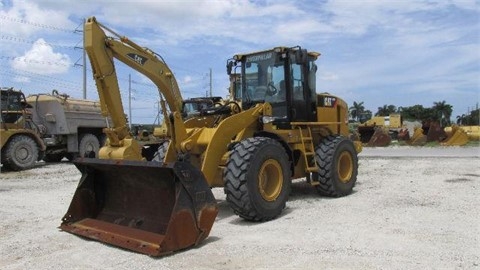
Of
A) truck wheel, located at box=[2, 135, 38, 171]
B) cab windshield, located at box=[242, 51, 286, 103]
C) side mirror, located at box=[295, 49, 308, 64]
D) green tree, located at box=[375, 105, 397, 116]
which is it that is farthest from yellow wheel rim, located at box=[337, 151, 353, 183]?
green tree, located at box=[375, 105, 397, 116]

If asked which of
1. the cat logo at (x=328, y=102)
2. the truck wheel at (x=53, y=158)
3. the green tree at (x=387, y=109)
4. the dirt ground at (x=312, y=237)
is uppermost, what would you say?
the green tree at (x=387, y=109)

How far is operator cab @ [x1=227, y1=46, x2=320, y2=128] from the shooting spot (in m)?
8.73

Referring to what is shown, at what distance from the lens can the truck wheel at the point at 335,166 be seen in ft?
28.7

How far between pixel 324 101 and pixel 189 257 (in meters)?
5.49

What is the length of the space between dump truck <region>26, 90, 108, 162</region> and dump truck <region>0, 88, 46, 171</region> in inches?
44.7

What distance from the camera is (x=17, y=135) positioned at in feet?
53.7

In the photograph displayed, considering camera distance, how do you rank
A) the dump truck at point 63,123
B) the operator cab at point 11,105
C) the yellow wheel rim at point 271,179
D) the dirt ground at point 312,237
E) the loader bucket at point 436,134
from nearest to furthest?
the dirt ground at point 312,237
the yellow wheel rim at point 271,179
the operator cab at point 11,105
the dump truck at point 63,123
the loader bucket at point 436,134

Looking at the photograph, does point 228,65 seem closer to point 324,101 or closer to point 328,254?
point 324,101

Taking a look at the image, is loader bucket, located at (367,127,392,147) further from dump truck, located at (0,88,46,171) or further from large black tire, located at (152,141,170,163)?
large black tire, located at (152,141,170,163)

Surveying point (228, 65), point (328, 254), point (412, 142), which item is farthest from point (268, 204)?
point (412, 142)

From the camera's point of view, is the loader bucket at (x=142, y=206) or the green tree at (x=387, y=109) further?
the green tree at (x=387, y=109)

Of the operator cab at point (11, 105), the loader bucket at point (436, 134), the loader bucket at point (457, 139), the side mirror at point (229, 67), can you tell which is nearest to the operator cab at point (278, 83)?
the side mirror at point (229, 67)

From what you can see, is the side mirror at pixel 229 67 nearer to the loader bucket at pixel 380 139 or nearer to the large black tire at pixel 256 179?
the large black tire at pixel 256 179

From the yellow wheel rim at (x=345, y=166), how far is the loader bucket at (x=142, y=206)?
423 centimetres
